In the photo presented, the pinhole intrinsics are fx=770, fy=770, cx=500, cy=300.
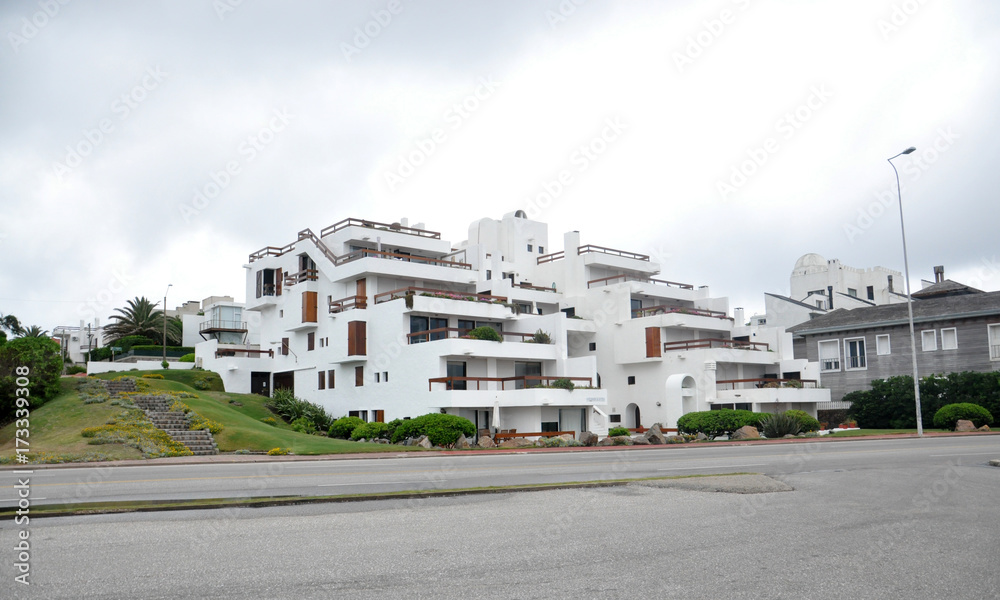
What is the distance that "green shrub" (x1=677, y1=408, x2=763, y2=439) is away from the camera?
4225 centimetres

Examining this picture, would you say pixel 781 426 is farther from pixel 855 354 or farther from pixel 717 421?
pixel 855 354

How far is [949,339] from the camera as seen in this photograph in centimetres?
4809

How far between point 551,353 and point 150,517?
115ft

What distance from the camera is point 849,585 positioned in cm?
738

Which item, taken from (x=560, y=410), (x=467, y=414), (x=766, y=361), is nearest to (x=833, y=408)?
(x=766, y=361)

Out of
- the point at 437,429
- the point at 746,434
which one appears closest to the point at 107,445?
the point at 437,429

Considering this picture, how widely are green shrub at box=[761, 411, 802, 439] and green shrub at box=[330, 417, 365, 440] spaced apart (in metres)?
22.1

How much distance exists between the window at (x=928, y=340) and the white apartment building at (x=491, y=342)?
691 centimetres

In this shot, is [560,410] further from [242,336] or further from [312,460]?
[242,336]

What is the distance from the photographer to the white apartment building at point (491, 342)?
42312 mm

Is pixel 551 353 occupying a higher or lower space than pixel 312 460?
higher

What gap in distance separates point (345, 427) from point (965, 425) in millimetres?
33475

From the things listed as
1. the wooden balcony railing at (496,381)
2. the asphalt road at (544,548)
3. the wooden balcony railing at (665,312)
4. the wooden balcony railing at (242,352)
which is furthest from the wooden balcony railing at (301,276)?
the asphalt road at (544,548)

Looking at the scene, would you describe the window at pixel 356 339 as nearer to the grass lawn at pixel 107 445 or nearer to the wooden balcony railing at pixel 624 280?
the grass lawn at pixel 107 445
